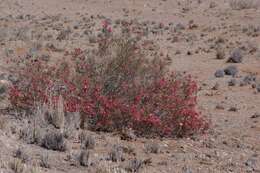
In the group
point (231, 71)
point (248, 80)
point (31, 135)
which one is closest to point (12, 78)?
point (31, 135)

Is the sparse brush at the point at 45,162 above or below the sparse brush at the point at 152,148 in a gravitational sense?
above

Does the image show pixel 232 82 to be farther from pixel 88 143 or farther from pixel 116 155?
pixel 116 155

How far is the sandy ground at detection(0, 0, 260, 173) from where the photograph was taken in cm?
958

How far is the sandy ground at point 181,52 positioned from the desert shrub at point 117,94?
0.41 metres

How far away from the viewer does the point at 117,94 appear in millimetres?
12109

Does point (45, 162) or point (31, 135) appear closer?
point (45, 162)

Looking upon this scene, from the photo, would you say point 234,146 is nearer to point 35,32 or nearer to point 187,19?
point 35,32

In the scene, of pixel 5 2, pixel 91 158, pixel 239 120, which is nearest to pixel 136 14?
pixel 5 2

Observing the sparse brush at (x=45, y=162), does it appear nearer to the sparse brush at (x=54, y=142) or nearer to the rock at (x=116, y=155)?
the sparse brush at (x=54, y=142)

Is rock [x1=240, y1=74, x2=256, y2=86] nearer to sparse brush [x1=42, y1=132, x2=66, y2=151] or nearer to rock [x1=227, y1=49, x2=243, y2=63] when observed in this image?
rock [x1=227, y1=49, x2=243, y2=63]

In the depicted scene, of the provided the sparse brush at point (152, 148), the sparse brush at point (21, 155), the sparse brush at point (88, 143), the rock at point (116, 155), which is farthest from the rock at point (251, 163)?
the sparse brush at point (21, 155)

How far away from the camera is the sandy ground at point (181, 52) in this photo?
377 inches

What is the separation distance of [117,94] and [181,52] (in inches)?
513

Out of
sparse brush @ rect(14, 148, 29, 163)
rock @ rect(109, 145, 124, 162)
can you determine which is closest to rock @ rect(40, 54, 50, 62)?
rock @ rect(109, 145, 124, 162)
